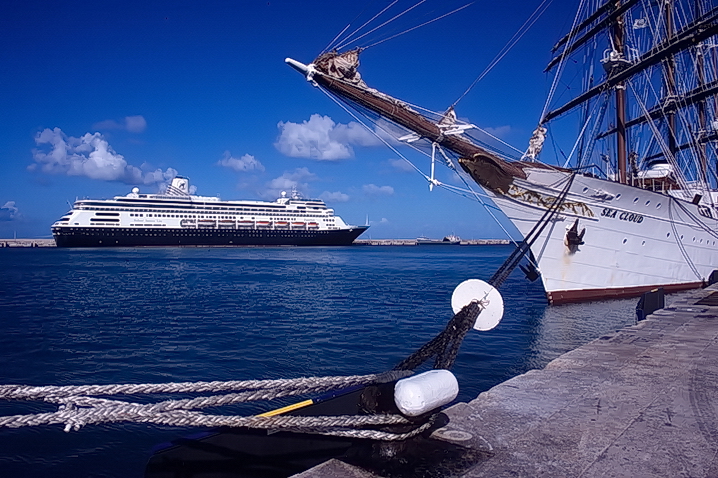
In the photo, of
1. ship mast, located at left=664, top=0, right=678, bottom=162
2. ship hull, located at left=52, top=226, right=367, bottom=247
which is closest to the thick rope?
Answer: ship mast, located at left=664, top=0, right=678, bottom=162

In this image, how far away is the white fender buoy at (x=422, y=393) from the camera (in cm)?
318

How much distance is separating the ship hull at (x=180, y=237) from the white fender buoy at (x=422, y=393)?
92.2 meters

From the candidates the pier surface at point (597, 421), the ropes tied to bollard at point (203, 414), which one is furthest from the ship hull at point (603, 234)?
the ropes tied to bollard at point (203, 414)

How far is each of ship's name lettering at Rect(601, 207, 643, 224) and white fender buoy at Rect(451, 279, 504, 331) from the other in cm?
1453

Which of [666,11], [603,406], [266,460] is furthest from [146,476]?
[666,11]

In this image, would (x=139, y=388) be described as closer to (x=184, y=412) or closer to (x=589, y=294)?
(x=184, y=412)

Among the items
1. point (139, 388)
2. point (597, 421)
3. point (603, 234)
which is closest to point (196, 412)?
point (139, 388)

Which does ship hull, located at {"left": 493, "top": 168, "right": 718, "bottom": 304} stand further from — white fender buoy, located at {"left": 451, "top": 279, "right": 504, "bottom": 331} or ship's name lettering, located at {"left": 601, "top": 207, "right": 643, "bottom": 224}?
white fender buoy, located at {"left": 451, "top": 279, "right": 504, "bottom": 331}

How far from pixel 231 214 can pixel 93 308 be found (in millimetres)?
75719

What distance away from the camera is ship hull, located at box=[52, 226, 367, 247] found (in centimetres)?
8581

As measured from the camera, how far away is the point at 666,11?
27.2 m

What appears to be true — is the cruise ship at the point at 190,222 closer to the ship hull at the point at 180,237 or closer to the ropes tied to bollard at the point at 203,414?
the ship hull at the point at 180,237

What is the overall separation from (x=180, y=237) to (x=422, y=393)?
306ft

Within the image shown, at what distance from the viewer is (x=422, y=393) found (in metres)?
3.20
